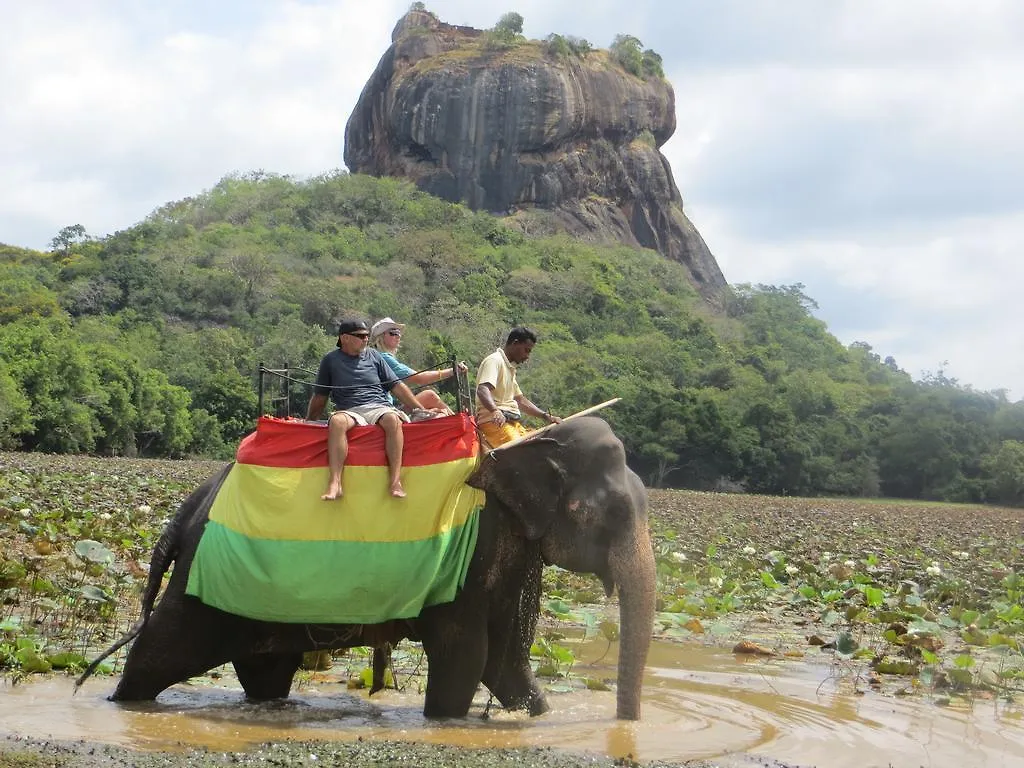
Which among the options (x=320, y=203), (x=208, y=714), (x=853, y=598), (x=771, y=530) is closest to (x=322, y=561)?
(x=208, y=714)

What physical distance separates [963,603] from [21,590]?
9075 mm

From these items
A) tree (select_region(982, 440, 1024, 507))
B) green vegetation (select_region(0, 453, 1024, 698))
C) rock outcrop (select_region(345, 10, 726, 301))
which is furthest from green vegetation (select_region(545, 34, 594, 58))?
green vegetation (select_region(0, 453, 1024, 698))

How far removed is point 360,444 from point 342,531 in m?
0.54

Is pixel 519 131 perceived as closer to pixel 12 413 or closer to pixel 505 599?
pixel 12 413

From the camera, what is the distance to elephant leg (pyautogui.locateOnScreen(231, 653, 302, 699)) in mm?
8500

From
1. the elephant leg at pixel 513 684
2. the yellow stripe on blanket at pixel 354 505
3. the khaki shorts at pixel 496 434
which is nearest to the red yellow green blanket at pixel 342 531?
the yellow stripe on blanket at pixel 354 505

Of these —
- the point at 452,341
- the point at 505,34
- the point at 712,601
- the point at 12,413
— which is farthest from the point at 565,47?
the point at 712,601

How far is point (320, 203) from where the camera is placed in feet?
382

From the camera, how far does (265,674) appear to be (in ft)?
28.0

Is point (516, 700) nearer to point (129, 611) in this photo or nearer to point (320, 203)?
point (129, 611)

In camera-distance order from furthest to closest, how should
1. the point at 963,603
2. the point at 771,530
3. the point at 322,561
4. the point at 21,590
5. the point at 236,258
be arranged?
the point at 236,258 → the point at 771,530 → the point at 963,603 → the point at 21,590 → the point at 322,561

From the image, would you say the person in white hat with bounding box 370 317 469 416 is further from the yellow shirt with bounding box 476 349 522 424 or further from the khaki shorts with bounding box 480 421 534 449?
the khaki shorts with bounding box 480 421 534 449

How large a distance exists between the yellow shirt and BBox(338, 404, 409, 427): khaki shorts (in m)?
0.55

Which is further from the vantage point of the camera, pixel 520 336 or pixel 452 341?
pixel 452 341
